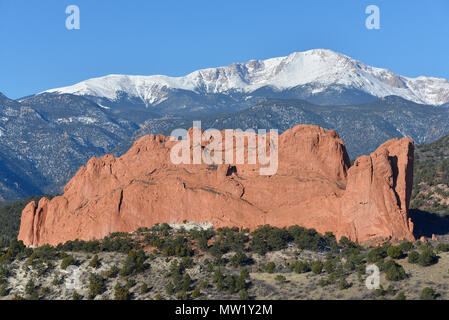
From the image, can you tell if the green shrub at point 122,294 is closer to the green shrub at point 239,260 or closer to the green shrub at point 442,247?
the green shrub at point 239,260

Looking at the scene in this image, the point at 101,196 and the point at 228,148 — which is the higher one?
the point at 228,148

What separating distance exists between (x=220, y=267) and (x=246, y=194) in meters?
13.7

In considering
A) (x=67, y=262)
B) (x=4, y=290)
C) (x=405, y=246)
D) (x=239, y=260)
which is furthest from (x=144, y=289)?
(x=405, y=246)

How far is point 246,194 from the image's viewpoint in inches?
3652

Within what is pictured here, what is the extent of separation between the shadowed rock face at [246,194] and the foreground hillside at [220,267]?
2.31 metres

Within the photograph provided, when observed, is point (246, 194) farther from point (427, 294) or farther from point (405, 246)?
point (427, 294)

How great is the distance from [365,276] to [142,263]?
78.1 feet

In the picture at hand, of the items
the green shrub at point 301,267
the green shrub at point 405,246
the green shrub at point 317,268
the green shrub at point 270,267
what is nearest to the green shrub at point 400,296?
the green shrub at point 317,268

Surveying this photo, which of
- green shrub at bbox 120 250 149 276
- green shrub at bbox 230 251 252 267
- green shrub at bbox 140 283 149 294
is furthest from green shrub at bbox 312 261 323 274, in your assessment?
green shrub at bbox 120 250 149 276

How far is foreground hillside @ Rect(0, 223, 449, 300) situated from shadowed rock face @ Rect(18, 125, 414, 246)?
2306 mm

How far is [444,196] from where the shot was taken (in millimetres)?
132000

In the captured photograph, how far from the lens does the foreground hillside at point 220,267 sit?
74.7 meters
